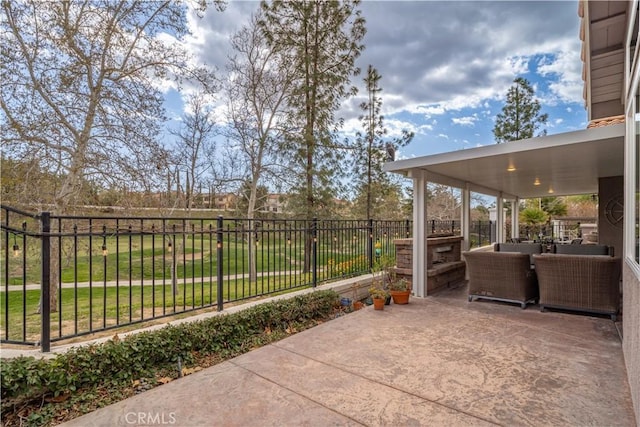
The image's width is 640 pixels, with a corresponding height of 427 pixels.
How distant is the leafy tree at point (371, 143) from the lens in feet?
38.1

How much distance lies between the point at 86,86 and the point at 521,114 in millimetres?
16555

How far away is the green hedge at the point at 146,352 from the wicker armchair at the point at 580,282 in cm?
342

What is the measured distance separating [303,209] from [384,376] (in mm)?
7144

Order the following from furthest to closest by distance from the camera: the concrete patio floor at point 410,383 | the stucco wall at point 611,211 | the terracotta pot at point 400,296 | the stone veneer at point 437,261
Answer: the stucco wall at point 611,211, the stone veneer at point 437,261, the terracotta pot at point 400,296, the concrete patio floor at point 410,383

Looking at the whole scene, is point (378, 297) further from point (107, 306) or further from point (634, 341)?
point (107, 306)

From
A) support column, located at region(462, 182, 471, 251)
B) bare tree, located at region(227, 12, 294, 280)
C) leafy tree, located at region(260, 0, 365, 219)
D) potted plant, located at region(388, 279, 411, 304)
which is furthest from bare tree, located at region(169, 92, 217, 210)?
support column, located at region(462, 182, 471, 251)

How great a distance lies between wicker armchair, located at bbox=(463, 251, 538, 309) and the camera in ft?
15.7

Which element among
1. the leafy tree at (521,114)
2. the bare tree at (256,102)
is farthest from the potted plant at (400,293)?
the leafy tree at (521,114)

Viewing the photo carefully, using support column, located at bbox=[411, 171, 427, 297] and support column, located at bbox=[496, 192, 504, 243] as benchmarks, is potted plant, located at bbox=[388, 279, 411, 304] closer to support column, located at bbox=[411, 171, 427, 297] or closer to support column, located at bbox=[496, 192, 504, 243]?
support column, located at bbox=[411, 171, 427, 297]

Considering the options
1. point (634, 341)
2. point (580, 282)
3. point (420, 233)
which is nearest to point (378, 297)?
point (420, 233)

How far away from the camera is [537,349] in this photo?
10.8ft

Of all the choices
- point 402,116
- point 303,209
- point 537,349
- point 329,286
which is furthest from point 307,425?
point 402,116

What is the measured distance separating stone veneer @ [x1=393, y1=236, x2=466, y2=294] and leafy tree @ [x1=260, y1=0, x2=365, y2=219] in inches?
163

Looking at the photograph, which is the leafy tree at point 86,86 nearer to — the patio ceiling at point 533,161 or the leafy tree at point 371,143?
the patio ceiling at point 533,161
